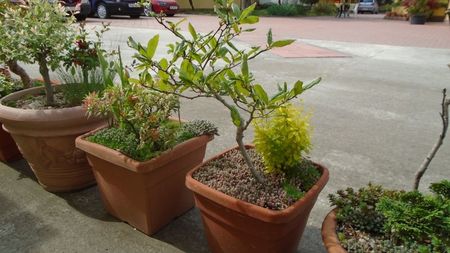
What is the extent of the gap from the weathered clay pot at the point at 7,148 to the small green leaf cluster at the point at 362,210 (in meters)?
2.77

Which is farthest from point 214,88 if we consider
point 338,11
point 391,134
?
point 338,11

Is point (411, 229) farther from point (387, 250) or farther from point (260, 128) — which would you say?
point (260, 128)

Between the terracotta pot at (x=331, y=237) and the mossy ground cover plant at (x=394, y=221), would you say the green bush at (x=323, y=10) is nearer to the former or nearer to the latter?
the mossy ground cover plant at (x=394, y=221)

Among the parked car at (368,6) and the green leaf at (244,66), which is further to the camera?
the parked car at (368,6)

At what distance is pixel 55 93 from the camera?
3.11 meters

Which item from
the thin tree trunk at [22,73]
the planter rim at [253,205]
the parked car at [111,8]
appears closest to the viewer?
the planter rim at [253,205]

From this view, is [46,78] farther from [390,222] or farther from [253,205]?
[390,222]

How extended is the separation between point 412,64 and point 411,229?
7350 millimetres

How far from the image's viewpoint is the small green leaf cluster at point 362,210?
1728mm

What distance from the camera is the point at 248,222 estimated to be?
174 centimetres

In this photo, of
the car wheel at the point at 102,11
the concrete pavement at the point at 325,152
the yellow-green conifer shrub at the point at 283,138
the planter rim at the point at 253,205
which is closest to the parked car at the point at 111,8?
the car wheel at the point at 102,11

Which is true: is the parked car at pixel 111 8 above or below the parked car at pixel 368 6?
above

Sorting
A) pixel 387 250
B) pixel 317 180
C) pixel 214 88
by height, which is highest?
pixel 214 88

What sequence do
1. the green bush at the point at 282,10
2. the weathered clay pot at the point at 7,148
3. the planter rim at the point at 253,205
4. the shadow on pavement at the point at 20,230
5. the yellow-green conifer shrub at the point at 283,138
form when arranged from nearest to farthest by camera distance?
1. the planter rim at the point at 253,205
2. the yellow-green conifer shrub at the point at 283,138
3. the shadow on pavement at the point at 20,230
4. the weathered clay pot at the point at 7,148
5. the green bush at the point at 282,10
